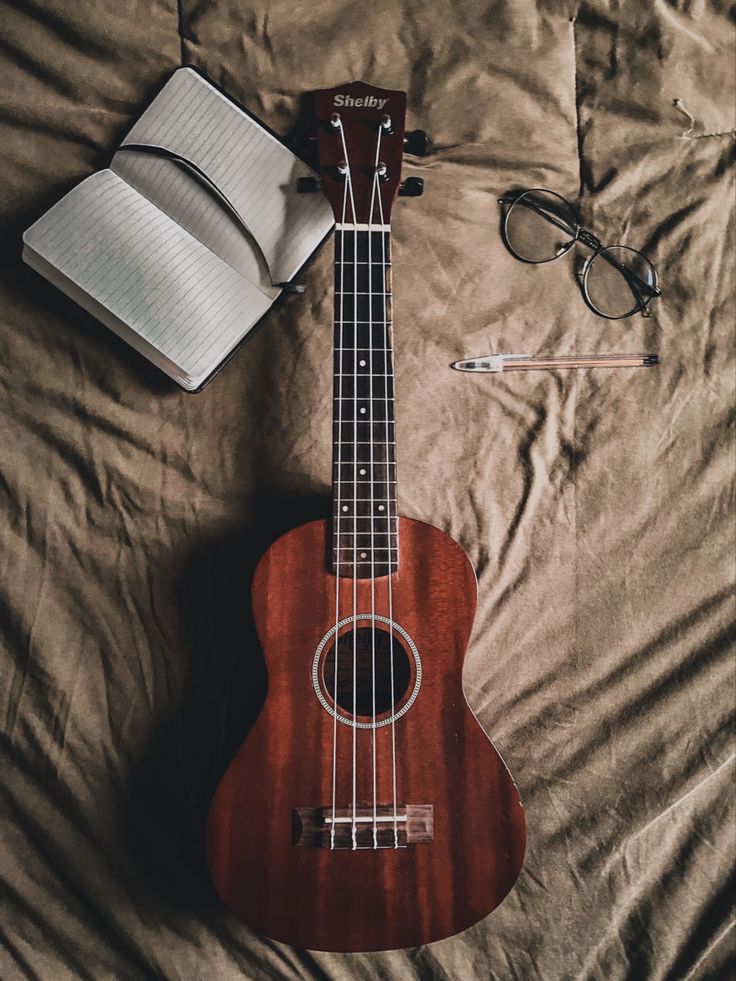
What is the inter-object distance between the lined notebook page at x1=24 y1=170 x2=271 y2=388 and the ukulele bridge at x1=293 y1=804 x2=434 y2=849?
0.59 m

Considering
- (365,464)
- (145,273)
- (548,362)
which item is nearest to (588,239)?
(548,362)

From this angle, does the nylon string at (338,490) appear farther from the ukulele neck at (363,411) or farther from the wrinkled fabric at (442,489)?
the wrinkled fabric at (442,489)

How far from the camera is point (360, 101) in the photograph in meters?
1.05

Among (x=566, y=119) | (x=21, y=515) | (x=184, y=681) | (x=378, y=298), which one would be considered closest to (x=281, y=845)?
(x=184, y=681)

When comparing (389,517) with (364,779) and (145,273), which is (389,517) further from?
(145,273)

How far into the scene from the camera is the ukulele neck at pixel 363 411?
97 centimetres

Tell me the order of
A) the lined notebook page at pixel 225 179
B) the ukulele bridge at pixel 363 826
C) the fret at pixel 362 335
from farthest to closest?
the lined notebook page at pixel 225 179
the fret at pixel 362 335
the ukulele bridge at pixel 363 826

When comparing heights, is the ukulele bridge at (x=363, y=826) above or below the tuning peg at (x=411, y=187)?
below

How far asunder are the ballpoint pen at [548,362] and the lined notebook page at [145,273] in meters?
0.34

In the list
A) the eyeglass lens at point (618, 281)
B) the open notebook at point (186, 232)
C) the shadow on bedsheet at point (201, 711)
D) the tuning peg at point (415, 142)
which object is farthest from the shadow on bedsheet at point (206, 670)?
the eyeglass lens at point (618, 281)

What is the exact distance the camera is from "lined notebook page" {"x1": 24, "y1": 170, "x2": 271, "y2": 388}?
1057 mm

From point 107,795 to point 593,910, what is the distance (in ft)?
2.22

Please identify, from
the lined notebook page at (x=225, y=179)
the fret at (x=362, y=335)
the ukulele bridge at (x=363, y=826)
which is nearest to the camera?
the ukulele bridge at (x=363, y=826)

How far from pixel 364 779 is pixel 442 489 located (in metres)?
0.42
